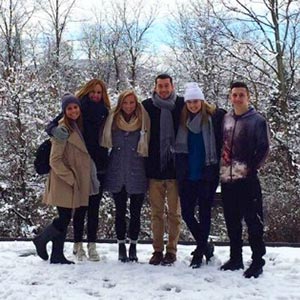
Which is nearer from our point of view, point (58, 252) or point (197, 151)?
point (197, 151)

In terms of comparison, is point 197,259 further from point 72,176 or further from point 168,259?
point 72,176

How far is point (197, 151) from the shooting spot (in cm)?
539

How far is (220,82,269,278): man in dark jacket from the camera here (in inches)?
202

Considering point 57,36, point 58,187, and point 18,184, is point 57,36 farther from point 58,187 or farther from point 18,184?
point 58,187

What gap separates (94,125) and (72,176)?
53 centimetres

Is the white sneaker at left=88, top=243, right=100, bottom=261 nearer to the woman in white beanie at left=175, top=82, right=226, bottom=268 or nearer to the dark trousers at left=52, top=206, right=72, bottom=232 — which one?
the dark trousers at left=52, top=206, right=72, bottom=232

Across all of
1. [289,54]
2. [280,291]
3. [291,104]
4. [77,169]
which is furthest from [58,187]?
[289,54]

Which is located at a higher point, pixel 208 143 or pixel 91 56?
pixel 91 56

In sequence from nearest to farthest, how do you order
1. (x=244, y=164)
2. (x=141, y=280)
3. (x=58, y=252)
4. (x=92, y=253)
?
(x=141, y=280) → (x=244, y=164) → (x=58, y=252) → (x=92, y=253)

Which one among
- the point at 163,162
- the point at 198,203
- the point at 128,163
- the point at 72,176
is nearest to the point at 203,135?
the point at 163,162

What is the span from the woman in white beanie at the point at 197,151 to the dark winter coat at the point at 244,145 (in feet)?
0.36

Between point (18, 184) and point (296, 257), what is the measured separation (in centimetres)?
883

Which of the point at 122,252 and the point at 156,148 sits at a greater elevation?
the point at 156,148

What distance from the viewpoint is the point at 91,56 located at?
100ft
